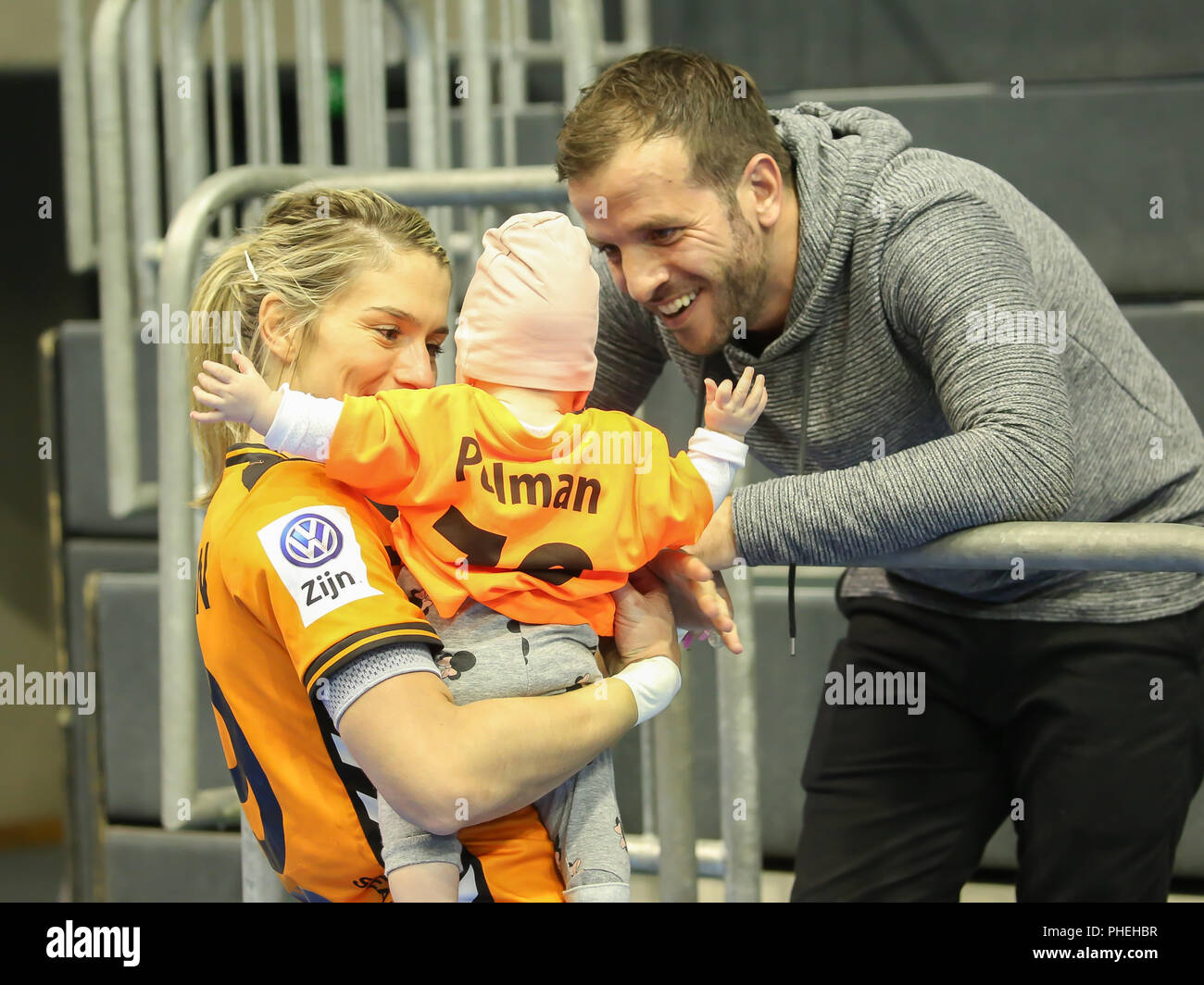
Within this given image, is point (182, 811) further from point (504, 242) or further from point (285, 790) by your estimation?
point (504, 242)

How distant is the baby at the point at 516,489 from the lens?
42.0 inches

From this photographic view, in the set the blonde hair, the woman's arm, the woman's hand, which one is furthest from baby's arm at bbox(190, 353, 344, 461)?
the woman's hand

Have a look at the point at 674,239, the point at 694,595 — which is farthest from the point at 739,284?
the point at 694,595

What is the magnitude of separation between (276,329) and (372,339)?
89mm

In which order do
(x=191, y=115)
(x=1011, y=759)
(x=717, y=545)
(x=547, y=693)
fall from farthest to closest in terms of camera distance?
(x=191, y=115) < (x=1011, y=759) < (x=717, y=545) < (x=547, y=693)

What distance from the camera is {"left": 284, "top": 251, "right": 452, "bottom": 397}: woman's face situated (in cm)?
117

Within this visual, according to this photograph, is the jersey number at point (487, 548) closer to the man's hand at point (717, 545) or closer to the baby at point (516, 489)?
the baby at point (516, 489)

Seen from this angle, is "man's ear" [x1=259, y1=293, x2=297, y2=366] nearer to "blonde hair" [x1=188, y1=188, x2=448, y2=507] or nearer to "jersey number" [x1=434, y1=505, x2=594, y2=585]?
"blonde hair" [x1=188, y1=188, x2=448, y2=507]

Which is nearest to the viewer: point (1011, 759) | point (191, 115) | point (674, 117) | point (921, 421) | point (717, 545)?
point (717, 545)

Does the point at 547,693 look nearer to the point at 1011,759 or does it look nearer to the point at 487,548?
the point at 487,548

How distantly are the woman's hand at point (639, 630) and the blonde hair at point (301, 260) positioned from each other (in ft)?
1.19

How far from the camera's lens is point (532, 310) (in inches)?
45.1

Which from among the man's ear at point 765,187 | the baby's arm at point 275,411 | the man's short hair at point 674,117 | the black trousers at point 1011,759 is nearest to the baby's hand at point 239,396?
the baby's arm at point 275,411
